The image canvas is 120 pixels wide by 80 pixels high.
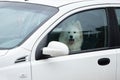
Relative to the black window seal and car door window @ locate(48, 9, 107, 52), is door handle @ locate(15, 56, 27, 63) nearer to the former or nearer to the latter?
car door window @ locate(48, 9, 107, 52)

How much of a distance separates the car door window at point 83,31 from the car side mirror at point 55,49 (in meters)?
0.18

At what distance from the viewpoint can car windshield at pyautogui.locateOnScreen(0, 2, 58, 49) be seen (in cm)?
473

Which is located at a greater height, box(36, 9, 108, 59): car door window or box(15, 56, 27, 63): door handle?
box(36, 9, 108, 59): car door window

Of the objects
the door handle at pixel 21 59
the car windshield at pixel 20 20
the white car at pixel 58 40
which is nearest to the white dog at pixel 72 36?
the white car at pixel 58 40

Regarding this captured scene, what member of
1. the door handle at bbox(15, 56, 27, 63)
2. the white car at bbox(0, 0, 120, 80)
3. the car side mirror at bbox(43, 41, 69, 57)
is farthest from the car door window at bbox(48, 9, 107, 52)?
the door handle at bbox(15, 56, 27, 63)

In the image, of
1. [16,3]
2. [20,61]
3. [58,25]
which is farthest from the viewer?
[16,3]

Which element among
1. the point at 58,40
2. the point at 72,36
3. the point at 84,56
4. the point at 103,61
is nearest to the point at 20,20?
the point at 58,40

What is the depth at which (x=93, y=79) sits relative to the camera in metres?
4.93

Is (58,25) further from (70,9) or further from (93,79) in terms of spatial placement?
(93,79)

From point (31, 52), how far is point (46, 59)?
7.2 inches

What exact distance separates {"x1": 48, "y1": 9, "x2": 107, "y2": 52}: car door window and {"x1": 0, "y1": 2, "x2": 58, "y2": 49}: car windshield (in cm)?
21

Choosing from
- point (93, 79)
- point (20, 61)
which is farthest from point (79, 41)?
point (20, 61)

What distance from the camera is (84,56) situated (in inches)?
191

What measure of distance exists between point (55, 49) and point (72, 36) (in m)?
0.47
